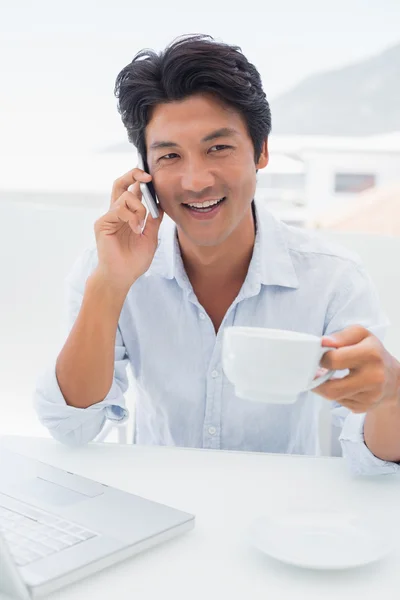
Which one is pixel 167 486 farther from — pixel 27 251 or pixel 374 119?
pixel 374 119

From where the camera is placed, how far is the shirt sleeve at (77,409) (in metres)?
1.16

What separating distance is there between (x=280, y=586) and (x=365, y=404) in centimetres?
32

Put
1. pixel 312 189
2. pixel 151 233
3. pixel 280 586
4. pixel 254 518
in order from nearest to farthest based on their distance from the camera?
pixel 280 586, pixel 254 518, pixel 151 233, pixel 312 189

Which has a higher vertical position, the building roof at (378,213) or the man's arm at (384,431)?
the building roof at (378,213)

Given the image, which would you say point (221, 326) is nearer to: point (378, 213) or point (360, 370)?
point (360, 370)

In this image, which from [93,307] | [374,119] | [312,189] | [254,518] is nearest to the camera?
[254,518]

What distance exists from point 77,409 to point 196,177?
486 millimetres

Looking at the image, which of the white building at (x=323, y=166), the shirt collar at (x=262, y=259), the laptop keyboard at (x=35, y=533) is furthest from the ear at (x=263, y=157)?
the white building at (x=323, y=166)

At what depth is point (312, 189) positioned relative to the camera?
18.2 feet

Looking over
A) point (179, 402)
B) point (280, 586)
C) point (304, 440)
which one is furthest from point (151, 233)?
point (280, 586)

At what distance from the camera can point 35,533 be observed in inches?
29.1

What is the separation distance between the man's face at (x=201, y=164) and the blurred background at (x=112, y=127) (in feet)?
3.33

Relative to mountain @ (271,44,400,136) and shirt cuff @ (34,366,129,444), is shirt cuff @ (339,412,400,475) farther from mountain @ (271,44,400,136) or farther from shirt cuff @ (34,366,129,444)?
mountain @ (271,44,400,136)

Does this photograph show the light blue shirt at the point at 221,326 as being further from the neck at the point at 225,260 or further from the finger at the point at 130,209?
the finger at the point at 130,209
